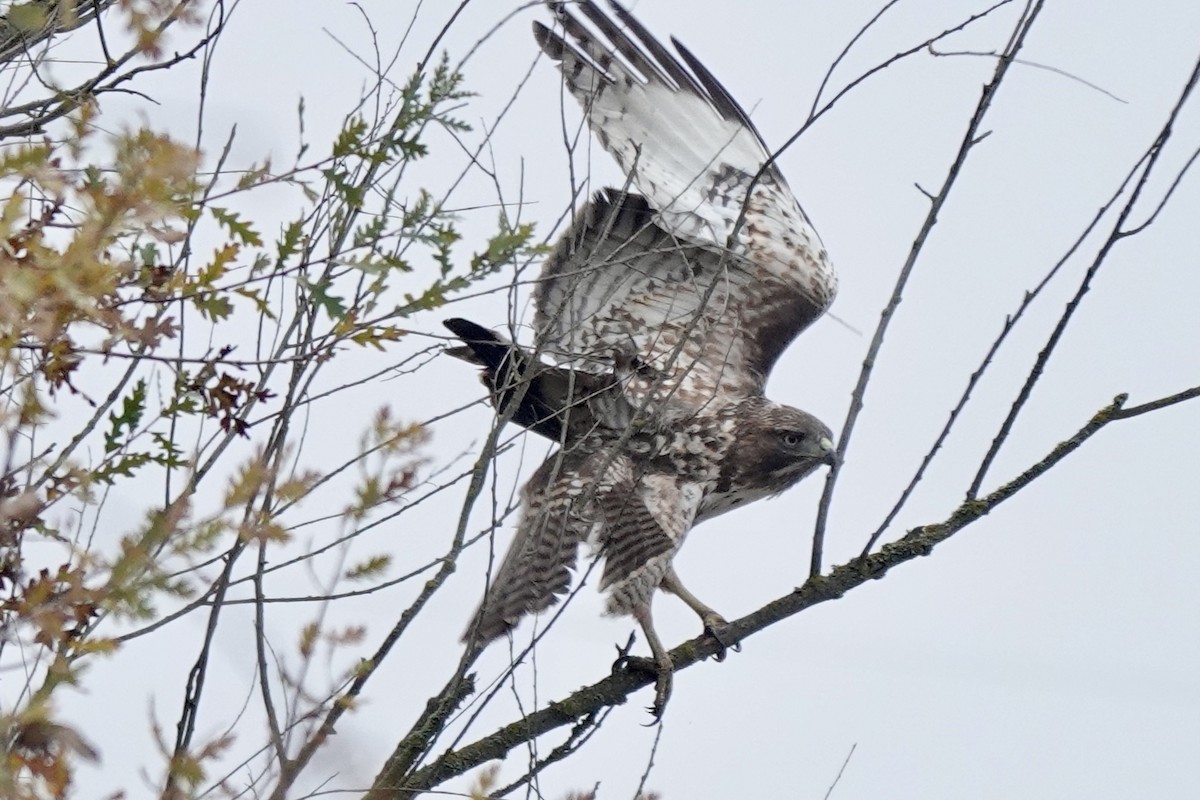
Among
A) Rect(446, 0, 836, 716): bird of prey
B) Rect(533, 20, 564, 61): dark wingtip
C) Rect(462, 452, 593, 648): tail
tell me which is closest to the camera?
Rect(462, 452, 593, 648): tail

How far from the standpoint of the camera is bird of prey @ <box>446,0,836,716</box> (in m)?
4.91

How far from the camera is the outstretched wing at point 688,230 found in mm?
5922

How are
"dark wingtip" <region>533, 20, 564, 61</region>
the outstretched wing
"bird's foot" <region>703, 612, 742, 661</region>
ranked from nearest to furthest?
"bird's foot" <region>703, 612, 742, 661</region>
"dark wingtip" <region>533, 20, 564, 61</region>
the outstretched wing

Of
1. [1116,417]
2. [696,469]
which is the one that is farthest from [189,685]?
[696,469]

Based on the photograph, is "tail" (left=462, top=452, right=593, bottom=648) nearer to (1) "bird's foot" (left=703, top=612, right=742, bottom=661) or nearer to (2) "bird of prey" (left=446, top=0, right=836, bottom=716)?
(2) "bird of prey" (left=446, top=0, right=836, bottom=716)

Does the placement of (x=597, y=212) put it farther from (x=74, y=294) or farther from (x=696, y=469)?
(x=74, y=294)

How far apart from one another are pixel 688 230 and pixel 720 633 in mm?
2223

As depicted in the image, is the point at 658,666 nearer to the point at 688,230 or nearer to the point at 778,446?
the point at 778,446

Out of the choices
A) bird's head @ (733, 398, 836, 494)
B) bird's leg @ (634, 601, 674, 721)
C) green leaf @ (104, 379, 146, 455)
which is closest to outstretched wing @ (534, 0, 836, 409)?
bird's head @ (733, 398, 836, 494)

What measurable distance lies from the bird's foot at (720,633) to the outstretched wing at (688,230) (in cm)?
97

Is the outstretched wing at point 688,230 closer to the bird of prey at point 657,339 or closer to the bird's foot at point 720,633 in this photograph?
the bird of prey at point 657,339

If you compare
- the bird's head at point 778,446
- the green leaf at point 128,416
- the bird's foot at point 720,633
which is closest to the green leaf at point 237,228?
the green leaf at point 128,416

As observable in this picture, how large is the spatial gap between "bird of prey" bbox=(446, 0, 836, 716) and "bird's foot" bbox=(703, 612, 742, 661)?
0.01 metres

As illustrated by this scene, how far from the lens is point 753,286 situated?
20.5ft
